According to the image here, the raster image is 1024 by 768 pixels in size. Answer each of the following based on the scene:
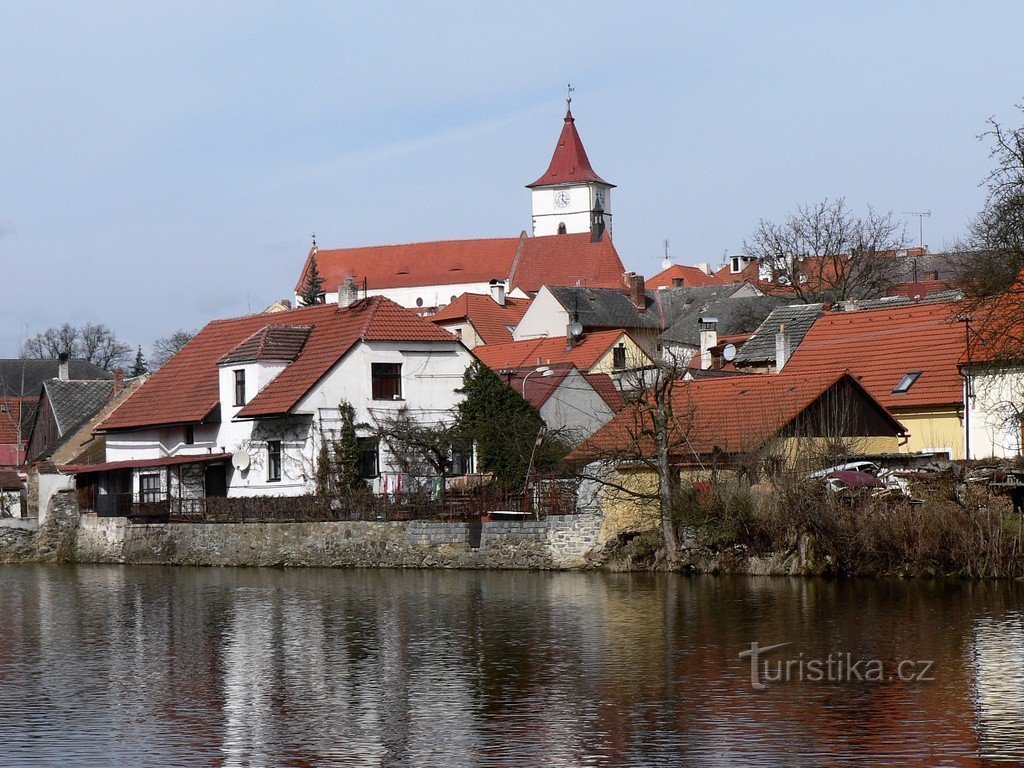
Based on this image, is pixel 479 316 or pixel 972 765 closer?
pixel 972 765

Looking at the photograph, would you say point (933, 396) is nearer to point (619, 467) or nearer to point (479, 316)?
point (619, 467)

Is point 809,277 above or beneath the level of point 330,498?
above

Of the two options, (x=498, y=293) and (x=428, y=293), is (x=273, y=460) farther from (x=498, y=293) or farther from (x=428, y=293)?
(x=428, y=293)

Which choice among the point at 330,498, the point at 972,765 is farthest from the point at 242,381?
the point at 972,765

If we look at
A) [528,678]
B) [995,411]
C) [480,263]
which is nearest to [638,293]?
[480,263]

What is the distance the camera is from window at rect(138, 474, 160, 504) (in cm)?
4981

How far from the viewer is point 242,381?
163ft

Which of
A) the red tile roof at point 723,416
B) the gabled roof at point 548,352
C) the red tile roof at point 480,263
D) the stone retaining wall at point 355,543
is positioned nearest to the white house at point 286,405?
the stone retaining wall at point 355,543

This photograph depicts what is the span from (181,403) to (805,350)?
811 inches

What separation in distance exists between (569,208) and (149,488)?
117m

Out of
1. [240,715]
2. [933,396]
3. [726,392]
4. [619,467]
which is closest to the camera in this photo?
[240,715]

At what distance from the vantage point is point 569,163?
6471 inches

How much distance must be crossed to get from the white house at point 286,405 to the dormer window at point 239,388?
0.18ft

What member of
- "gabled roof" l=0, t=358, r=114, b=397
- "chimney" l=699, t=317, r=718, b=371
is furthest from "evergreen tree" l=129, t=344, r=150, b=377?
"chimney" l=699, t=317, r=718, b=371
